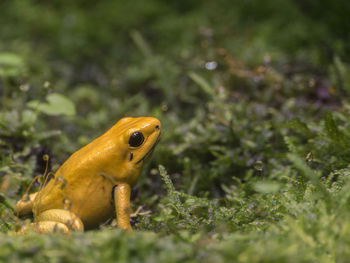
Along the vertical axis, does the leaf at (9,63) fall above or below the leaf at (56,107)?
above

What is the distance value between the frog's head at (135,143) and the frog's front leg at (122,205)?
0.07 meters

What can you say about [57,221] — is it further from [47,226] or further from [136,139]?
[136,139]

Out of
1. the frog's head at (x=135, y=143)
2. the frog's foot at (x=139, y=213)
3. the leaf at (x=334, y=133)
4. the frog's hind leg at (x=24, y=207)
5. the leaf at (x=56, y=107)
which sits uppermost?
the frog's head at (x=135, y=143)

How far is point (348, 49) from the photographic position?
3273 mm

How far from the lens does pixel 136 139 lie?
1.78m

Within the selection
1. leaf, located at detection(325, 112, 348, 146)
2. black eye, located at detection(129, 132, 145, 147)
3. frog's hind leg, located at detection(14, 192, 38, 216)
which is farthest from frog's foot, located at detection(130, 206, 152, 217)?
leaf, located at detection(325, 112, 348, 146)

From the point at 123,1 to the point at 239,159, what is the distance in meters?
3.10

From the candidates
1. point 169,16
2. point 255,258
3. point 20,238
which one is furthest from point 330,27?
point 20,238

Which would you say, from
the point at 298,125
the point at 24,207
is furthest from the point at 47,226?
the point at 298,125

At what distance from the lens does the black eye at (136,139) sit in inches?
69.9

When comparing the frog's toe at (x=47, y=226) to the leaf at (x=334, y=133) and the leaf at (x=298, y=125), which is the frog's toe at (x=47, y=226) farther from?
the leaf at (x=334, y=133)

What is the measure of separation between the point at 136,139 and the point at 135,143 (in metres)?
0.02

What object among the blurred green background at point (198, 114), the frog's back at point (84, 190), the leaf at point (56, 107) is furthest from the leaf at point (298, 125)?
the leaf at point (56, 107)

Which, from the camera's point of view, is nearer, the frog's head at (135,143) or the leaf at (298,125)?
the frog's head at (135,143)
